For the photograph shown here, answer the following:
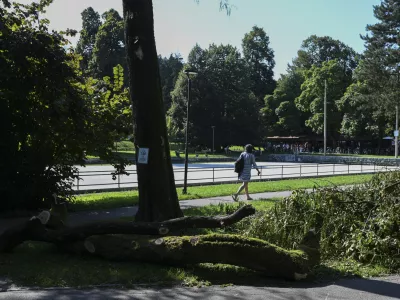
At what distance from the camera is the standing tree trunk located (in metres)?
8.38

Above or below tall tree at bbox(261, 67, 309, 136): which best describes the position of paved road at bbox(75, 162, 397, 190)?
below

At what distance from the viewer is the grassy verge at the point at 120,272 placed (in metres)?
5.52

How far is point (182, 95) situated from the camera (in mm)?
67812

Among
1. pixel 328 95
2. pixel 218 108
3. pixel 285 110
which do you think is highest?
pixel 328 95

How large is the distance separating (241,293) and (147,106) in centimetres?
433

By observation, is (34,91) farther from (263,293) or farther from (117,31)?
(117,31)

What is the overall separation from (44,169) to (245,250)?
304 inches

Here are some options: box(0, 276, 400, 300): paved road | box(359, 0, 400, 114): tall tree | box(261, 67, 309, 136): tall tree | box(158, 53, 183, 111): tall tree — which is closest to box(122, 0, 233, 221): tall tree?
box(0, 276, 400, 300): paved road

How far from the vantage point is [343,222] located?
25.0 ft

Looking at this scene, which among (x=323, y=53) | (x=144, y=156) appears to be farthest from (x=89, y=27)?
(x=144, y=156)

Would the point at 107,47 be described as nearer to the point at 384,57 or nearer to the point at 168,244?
the point at 384,57

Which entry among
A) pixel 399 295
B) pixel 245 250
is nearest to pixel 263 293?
pixel 245 250

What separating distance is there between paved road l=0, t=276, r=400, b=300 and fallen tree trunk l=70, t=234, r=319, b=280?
9.8 inches

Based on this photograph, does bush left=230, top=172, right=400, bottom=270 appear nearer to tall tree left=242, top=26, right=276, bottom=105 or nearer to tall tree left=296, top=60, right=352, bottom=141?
tall tree left=296, top=60, right=352, bottom=141
